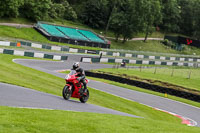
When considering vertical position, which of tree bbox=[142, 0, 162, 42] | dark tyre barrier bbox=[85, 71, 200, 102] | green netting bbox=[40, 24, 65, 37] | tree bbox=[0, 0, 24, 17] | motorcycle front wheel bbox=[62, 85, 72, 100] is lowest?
dark tyre barrier bbox=[85, 71, 200, 102]

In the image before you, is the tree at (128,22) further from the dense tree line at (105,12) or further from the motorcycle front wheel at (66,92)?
the motorcycle front wheel at (66,92)

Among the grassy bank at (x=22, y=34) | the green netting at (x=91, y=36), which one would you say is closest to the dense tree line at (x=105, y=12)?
the green netting at (x=91, y=36)

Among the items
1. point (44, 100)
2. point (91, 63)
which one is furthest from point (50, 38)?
point (44, 100)

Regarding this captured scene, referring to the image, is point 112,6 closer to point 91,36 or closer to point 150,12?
point 150,12

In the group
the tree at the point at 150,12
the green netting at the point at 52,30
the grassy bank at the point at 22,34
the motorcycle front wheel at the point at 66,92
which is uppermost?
the tree at the point at 150,12

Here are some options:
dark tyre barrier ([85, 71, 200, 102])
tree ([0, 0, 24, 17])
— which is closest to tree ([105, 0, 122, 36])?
tree ([0, 0, 24, 17])

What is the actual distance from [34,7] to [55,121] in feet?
205

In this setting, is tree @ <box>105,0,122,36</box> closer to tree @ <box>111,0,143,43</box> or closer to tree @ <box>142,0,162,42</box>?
tree @ <box>111,0,143,43</box>

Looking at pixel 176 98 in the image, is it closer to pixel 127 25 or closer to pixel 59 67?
pixel 59 67

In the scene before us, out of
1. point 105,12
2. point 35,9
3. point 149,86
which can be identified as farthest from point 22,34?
point 149,86

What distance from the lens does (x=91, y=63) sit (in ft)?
161

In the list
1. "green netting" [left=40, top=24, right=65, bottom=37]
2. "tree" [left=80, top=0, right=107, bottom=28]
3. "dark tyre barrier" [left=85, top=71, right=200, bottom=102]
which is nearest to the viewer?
"dark tyre barrier" [left=85, top=71, right=200, bottom=102]

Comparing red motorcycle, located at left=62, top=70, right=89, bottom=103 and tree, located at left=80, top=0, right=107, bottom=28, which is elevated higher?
tree, located at left=80, top=0, right=107, bottom=28

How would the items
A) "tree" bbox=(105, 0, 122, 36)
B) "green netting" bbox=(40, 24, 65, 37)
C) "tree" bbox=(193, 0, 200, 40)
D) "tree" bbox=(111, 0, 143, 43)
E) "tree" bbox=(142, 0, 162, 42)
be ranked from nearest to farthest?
"green netting" bbox=(40, 24, 65, 37) < "tree" bbox=(111, 0, 143, 43) < "tree" bbox=(142, 0, 162, 42) < "tree" bbox=(105, 0, 122, 36) < "tree" bbox=(193, 0, 200, 40)
